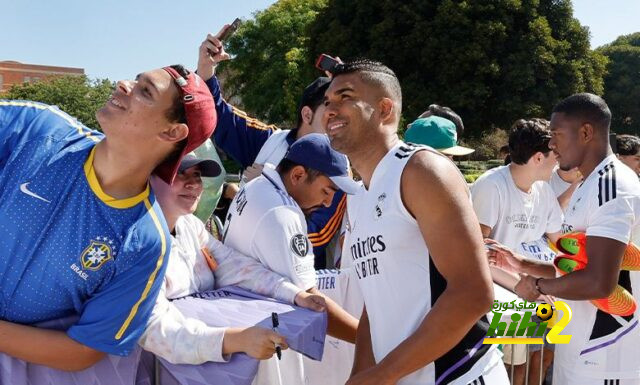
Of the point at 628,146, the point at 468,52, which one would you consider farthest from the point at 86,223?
the point at 468,52

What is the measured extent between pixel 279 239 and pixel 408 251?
3.02 ft

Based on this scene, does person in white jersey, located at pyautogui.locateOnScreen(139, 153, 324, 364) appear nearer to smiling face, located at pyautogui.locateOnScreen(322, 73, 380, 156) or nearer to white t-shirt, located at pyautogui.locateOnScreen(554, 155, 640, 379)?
smiling face, located at pyautogui.locateOnScreen(322, 73, 380, 156)

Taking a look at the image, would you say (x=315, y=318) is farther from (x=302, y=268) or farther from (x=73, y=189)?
(x=73, y=189)

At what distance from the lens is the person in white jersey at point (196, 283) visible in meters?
A: 2.35

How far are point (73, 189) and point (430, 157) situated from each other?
1278 mm

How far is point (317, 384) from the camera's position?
342 centimetres

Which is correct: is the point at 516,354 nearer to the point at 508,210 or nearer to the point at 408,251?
the point at 508,210

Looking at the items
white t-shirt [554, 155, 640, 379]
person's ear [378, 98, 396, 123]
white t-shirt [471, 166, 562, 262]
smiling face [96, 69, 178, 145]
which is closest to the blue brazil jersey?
smiling face [96, 69, 178, 145]

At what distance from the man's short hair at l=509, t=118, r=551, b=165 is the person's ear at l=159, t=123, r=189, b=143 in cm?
307

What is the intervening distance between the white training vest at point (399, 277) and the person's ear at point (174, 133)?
752 millimetres

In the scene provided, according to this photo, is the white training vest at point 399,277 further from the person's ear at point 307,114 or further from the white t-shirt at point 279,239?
the person's ear at point 307,114

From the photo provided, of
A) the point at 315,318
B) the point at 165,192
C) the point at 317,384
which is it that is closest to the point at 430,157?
the point at 315,318

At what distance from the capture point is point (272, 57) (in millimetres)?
35906

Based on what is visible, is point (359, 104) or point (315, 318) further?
point (315, 318)
